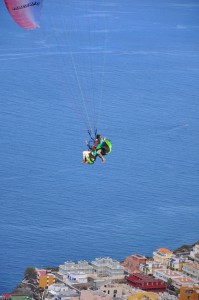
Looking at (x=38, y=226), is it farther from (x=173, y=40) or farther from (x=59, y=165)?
(x=173, y=40)

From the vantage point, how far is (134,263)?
23.8 meters

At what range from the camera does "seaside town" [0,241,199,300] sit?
21672mm

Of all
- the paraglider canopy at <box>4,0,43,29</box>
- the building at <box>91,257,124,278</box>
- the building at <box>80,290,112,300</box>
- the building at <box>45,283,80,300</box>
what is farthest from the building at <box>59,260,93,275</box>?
the paraglider canopy at <box>4,0,43,29</box>

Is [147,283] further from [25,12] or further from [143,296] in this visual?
[25,12]

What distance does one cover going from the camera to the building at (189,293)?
21695mm

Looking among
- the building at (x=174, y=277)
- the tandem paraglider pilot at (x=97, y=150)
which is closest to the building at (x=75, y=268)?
the building at (x=174, y=277)

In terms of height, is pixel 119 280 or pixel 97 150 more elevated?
pixel 119 280

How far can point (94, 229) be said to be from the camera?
27.5 meters

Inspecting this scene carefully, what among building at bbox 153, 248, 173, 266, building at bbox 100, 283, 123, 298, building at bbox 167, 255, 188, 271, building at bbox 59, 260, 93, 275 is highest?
building at bbox 153, 248, 173, 266

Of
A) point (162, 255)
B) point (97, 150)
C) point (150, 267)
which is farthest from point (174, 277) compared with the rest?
point (97, 150)

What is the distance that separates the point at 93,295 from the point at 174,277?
2.22 m

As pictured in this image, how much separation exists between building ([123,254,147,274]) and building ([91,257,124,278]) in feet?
0.91

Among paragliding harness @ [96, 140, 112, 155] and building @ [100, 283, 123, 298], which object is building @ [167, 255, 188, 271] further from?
paragliding harness @ [96, 140, 112, 155]

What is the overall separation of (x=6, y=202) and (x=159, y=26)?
1020 inches
